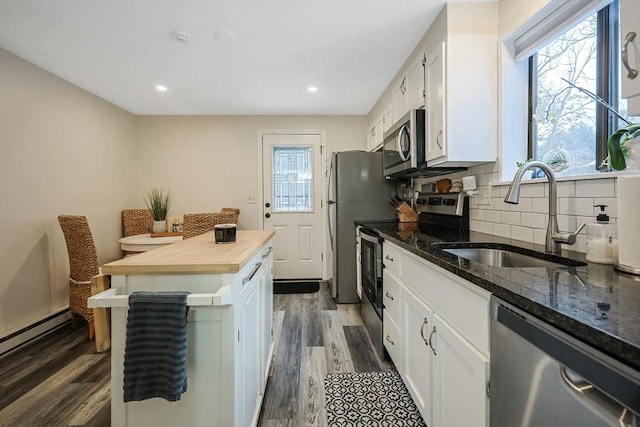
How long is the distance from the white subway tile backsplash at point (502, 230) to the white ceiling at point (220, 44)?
1422 millimetres

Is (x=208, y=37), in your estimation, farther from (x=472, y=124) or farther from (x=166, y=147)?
(x=166, y=147)

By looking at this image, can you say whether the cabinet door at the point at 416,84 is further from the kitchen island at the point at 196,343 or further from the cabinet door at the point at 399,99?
the kitchen island at the point at 196,343

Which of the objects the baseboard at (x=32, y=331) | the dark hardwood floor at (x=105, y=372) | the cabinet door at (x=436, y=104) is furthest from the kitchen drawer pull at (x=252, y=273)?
the baseboard at (x=32, y=331)

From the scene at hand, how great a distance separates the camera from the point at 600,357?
50 cm

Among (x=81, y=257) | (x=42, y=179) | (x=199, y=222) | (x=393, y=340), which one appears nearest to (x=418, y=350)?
(x=393, y=340)

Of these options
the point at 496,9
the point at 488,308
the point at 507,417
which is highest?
the point at 496,9

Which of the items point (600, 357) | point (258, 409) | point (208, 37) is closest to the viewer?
point (600, 357)

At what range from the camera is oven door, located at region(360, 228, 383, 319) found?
83.0 inches

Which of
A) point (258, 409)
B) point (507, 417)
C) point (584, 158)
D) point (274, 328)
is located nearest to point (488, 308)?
point (507, 417)

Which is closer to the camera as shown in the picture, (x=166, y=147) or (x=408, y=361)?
(x=408, y=361)

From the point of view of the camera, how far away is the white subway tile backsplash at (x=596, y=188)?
1128 mm

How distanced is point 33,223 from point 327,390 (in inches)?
109

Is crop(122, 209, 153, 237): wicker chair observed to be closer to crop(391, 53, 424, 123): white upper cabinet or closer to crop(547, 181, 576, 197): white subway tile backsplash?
crop(391, 53, 424, 123): white upper cabinet

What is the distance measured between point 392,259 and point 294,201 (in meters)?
2.45
